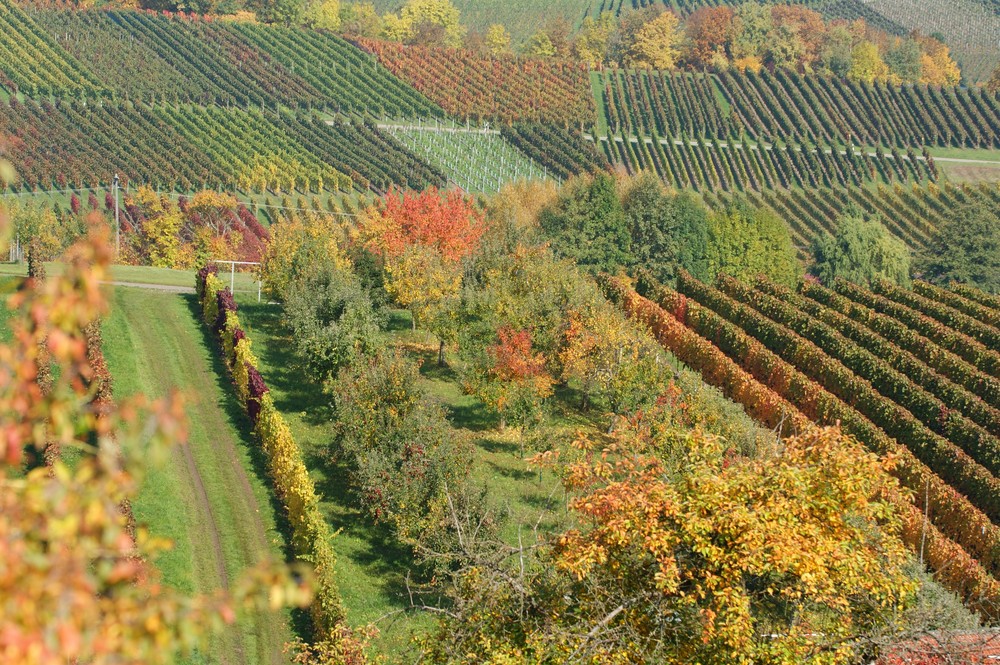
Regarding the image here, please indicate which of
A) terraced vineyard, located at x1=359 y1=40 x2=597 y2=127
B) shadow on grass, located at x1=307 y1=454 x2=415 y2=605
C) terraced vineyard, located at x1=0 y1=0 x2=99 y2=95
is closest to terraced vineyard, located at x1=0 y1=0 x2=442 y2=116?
terraced vineyard, located at x1=0 y1=0 x2=99 y2=95

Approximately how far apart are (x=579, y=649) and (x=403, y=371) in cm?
2151

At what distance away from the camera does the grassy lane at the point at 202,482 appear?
A: 27875mm

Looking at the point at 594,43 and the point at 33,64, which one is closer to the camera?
the point at 33,64

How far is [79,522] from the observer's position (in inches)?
236

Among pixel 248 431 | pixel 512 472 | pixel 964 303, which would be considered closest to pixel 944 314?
pixel 964 303

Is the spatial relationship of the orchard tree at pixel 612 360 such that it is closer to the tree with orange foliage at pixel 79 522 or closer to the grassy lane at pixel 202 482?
the grassy lane at pixel 202 482

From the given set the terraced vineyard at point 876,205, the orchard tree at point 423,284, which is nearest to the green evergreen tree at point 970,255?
the terraced vineyard at point 876,205

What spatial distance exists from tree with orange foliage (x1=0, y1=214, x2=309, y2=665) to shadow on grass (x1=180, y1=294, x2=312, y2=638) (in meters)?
21.6

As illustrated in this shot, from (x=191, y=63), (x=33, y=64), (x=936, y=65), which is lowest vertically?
(x=33, y=64)

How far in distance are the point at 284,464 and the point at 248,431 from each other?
599cm

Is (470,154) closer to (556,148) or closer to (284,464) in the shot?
(556,148)

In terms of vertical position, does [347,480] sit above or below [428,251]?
below

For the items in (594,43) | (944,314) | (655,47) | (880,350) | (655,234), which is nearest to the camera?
(880,350)

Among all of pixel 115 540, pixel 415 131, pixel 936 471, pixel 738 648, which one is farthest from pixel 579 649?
pixel 415 131
